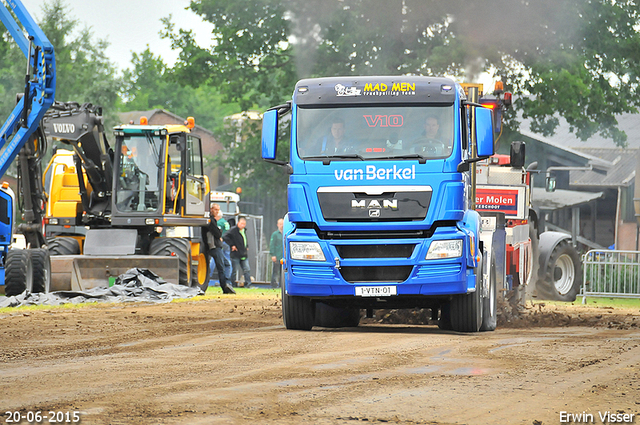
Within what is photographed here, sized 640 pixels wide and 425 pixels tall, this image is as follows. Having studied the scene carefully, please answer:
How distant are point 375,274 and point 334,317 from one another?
197 centimetres

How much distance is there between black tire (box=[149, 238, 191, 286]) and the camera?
20359mm

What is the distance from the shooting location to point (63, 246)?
21078 mm

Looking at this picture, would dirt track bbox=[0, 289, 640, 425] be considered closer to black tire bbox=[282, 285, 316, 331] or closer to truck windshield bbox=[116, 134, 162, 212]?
black tire bbox=[282, 285, 316, 331]

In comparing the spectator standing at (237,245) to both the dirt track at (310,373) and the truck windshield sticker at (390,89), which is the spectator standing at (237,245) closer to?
the dirt track at (310,373)

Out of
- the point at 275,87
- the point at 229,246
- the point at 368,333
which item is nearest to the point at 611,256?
the point at 229,246

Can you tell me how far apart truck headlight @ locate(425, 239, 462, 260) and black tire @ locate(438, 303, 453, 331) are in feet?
3.47

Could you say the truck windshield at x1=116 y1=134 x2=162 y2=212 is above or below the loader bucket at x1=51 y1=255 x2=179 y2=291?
above

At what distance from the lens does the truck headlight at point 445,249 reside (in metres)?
11.2

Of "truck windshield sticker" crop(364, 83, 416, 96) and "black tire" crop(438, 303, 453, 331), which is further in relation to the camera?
"black tire" crop(438, 303, 453, 331)

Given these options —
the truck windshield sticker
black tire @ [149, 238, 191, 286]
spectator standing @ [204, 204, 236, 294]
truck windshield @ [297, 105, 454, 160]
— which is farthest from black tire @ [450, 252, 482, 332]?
spectator standing @ [204, 204, 236, 294]

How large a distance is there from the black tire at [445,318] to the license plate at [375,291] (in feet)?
3.55

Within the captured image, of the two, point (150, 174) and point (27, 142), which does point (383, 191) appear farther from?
point (150, 174)

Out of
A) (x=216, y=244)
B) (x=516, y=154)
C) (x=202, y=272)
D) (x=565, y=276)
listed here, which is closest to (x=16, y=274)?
(x=216, y=244)

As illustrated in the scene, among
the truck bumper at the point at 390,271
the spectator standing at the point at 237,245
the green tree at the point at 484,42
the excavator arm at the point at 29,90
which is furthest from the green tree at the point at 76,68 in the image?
the truck bumper at the point at 390,271
